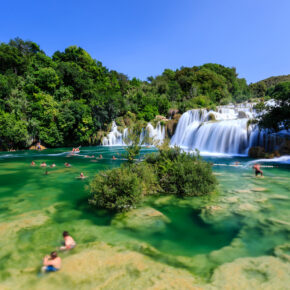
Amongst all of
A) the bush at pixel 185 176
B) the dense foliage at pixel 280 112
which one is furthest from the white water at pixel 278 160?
the bush at pixel 185 176

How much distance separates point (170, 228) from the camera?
6016 millimetres

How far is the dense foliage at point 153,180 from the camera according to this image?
7031 millimetres

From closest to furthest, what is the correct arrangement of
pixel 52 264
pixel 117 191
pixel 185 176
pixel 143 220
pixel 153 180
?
1. pixel 52 264
2. pixel 143 220
3. pixel 117 191
4. pixel 185 176
5. pixel 153 180

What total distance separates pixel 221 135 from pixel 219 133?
494mm

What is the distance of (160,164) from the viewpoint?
9172 millimetres

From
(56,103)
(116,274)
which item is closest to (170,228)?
(116,274)

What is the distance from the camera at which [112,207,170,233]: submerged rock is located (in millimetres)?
5938

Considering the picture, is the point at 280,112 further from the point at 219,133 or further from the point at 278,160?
the point at 219,133

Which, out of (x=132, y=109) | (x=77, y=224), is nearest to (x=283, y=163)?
(x=77, y=224)

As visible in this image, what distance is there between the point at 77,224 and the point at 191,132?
25.5 m

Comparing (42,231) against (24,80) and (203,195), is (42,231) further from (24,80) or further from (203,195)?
(24,80)

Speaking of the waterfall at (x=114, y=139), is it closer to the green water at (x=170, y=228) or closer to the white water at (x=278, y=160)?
the white water at (x=278, y=160)

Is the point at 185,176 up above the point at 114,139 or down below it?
below

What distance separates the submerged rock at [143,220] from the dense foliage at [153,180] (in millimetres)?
412
